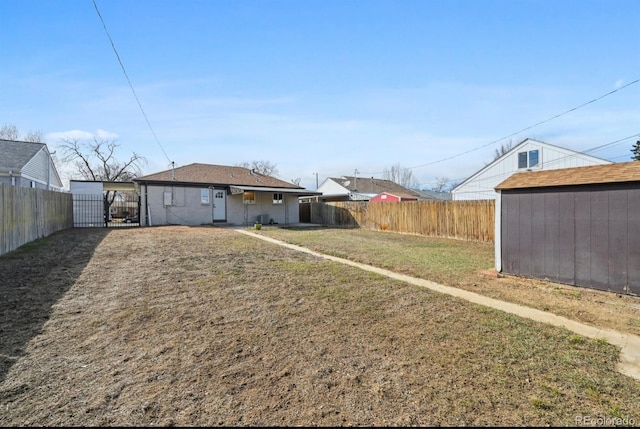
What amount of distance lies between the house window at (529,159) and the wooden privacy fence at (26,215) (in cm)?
2890

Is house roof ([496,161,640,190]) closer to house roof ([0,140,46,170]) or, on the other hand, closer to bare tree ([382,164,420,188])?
house roof ([0,140,46,170])

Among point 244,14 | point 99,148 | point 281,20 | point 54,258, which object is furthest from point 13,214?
point 99,148

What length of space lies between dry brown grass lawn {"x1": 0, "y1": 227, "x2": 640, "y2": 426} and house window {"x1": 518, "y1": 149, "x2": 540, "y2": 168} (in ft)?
73.1

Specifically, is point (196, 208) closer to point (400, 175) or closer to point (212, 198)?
point (212, 198)

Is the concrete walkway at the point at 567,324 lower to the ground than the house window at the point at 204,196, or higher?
lower

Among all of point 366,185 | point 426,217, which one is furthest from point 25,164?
point 366,185

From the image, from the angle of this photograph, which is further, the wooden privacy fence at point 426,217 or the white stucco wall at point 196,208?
the white stucco wall at point 196,208

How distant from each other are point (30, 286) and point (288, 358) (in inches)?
206

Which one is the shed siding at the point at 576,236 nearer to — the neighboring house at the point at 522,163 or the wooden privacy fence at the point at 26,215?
the wooden privacy fence at the point at 26,215

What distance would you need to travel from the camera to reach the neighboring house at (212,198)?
64.7ft

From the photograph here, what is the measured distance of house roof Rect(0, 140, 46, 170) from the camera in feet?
54.9

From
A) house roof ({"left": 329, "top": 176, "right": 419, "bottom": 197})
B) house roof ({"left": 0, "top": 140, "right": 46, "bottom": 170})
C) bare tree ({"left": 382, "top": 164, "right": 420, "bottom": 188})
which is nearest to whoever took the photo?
house roof ({"left": 0, "top": 140, "right": 46, "bottom": 170})

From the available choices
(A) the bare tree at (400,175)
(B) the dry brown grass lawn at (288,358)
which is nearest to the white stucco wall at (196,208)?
(B) the dry brown grass lawn at (288,358)

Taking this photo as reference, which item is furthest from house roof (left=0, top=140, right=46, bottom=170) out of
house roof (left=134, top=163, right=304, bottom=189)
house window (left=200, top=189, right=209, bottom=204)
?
house window (left=200, top=189, right=209, bottom=204)
